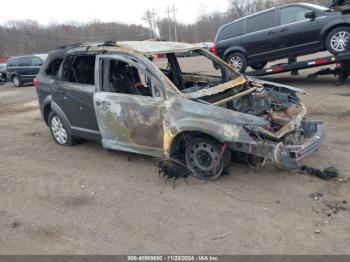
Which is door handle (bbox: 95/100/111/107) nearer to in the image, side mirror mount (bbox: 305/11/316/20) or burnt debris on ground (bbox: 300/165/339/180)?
burnt debris on ground (bbox: 300/165/339/180)

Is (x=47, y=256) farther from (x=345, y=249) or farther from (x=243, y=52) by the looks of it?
(x=243, y=52)

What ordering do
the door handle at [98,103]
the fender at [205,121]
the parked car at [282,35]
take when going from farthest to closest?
the parked car at [282,35] → the door handle at [98,103] → the fender at [205,121]

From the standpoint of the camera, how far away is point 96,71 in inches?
230

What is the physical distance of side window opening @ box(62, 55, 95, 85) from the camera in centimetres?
628

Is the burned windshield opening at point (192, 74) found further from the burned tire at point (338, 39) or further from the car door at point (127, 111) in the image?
the burned tire at point (338, 39)

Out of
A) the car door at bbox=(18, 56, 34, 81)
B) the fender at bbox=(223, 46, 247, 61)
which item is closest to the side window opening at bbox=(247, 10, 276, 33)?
the fender at bbox=(223, 46, 247, 61)

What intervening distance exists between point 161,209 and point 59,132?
3410 millimetres

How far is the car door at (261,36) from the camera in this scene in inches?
447

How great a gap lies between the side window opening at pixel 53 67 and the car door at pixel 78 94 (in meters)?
0.39

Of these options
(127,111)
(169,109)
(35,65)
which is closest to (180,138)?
(169,109)

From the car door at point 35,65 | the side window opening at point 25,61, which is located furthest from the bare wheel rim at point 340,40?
the side window opening at point 25,61

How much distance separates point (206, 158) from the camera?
196 inches

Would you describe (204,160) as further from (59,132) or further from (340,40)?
(340,40)

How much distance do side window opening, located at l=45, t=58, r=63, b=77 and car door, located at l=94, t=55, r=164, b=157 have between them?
4.74 feet
